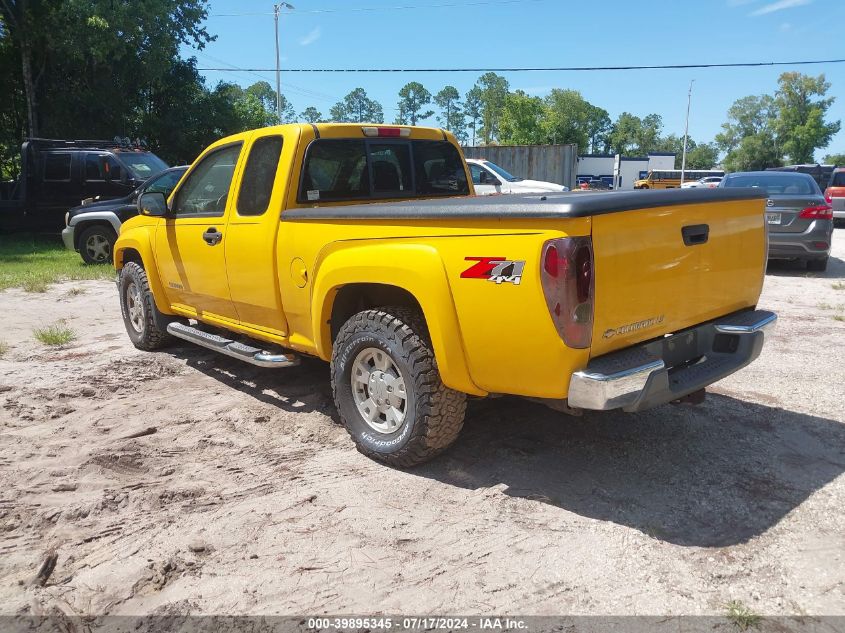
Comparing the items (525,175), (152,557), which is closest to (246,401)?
(152,557)

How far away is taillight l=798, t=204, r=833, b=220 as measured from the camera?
34.1 ft

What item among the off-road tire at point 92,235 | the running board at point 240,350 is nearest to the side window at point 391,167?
the running board at point 240,350

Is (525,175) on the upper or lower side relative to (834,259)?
upper

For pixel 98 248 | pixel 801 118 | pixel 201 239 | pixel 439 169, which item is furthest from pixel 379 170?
pixel 801 118

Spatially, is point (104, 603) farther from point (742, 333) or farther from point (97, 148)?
point (97, 148)

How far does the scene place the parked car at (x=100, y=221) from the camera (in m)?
12.2

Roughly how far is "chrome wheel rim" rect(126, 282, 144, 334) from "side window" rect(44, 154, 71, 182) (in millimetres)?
9384

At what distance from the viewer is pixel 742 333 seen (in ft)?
12.4

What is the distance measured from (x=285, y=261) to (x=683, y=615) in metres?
3.00

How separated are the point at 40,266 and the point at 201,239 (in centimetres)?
901

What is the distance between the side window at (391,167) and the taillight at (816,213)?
313 inches

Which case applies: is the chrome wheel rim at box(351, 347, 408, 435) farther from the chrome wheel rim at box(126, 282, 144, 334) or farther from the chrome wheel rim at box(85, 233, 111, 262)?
the chrome wheel rim at box(85, 233, 111, 262)

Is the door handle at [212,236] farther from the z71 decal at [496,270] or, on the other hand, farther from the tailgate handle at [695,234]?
the tailgate handle at [695,234]

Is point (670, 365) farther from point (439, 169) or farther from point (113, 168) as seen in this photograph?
point (113, 168)
